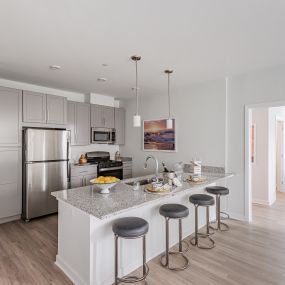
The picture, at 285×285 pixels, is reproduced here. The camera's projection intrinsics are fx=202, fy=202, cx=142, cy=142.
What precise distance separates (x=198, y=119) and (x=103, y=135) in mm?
2484

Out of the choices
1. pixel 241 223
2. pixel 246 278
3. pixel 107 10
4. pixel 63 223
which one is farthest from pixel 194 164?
pixel 107 10

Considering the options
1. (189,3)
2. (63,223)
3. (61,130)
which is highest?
(189,3)

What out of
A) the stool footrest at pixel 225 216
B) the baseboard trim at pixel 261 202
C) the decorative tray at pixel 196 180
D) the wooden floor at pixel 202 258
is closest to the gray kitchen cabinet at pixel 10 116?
the wooden floor at pixel 202 258

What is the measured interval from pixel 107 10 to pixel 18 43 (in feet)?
4.46

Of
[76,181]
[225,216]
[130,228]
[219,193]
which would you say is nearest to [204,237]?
[219,193]

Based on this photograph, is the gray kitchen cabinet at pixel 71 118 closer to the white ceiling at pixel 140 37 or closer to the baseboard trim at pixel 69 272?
the white ceiling at pixel 140 37

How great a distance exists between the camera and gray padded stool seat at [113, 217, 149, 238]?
1834 millimetres

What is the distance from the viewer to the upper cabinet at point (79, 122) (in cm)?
466

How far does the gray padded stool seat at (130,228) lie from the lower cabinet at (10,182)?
2690 millimetres

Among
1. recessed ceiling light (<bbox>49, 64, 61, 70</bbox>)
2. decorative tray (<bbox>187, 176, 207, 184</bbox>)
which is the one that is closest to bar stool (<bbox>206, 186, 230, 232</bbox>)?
decorative tray (<bbox>187, 176, 207, 184</bbox>)

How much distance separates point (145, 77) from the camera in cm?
384

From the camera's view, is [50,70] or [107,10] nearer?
[107,10]

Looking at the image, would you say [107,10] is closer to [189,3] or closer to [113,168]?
[189,3]

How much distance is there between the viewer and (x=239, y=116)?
3719 mm
